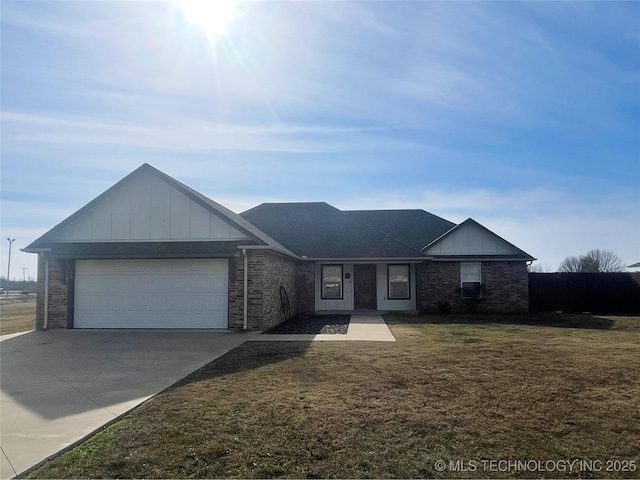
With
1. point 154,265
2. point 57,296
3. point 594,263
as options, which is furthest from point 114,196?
point 594,263

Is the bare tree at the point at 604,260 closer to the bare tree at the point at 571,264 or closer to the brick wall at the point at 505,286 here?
the bare tree at the point at 571,264

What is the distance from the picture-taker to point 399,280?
69.1 ft

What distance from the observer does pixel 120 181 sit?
47.9 ft

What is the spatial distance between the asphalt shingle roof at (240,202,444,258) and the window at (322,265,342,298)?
1.24 meters

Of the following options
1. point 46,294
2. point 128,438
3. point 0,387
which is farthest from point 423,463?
point 46,294

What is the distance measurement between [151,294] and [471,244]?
13341 millimetres

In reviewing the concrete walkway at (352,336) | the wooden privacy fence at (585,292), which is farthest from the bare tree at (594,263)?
the concrete walkway at (352,336)

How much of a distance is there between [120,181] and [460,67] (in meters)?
10.5

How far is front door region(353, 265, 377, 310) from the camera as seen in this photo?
21.1 m

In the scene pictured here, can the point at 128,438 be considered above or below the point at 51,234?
below

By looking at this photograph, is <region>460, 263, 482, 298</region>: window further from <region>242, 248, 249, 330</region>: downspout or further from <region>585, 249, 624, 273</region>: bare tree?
<region>585, 249, 624, 273</region>: bare tree

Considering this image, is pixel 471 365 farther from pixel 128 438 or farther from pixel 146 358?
pixel 146 358

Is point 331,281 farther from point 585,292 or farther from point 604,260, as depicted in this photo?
point 604,260

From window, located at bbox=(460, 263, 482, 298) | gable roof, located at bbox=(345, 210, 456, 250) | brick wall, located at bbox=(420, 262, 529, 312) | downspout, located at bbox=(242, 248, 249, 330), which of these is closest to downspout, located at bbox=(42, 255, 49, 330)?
downspout, located at bbox=(242, 248, 249, 330)
